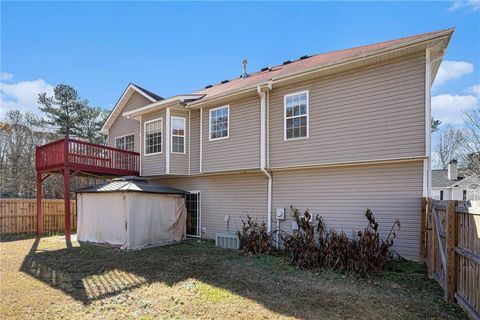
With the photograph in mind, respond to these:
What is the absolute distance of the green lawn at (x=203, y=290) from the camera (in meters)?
4.42

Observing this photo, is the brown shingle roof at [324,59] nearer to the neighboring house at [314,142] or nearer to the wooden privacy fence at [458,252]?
the neighboring house at [314,142]

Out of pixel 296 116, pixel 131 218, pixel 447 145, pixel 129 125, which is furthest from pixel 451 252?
pixel 447 145

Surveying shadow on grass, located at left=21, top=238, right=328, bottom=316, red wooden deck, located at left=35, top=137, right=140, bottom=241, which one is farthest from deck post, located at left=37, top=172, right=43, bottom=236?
shadow on grass, located at left=21, top=238, right=328, bottom=316

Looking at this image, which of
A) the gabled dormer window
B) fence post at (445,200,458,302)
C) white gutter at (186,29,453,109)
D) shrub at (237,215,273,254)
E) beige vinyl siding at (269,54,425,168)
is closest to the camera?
fence post at (445,200,458,302)

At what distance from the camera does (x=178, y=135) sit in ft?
38.7

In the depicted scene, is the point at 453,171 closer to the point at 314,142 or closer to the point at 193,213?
the point at 314,142

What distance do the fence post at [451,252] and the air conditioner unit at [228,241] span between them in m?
5.83

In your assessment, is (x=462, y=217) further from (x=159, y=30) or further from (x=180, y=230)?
(x=159, y=30)

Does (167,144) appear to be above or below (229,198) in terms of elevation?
above

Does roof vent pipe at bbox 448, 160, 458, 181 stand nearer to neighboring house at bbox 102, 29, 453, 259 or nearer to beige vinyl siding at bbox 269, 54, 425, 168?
neighboring house at bbox 102, 29, 453, 259

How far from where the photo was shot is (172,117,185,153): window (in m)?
11.7

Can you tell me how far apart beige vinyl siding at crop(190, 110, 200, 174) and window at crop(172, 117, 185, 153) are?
0.38 m

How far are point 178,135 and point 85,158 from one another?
3969 millimetres

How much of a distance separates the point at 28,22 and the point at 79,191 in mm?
6553
